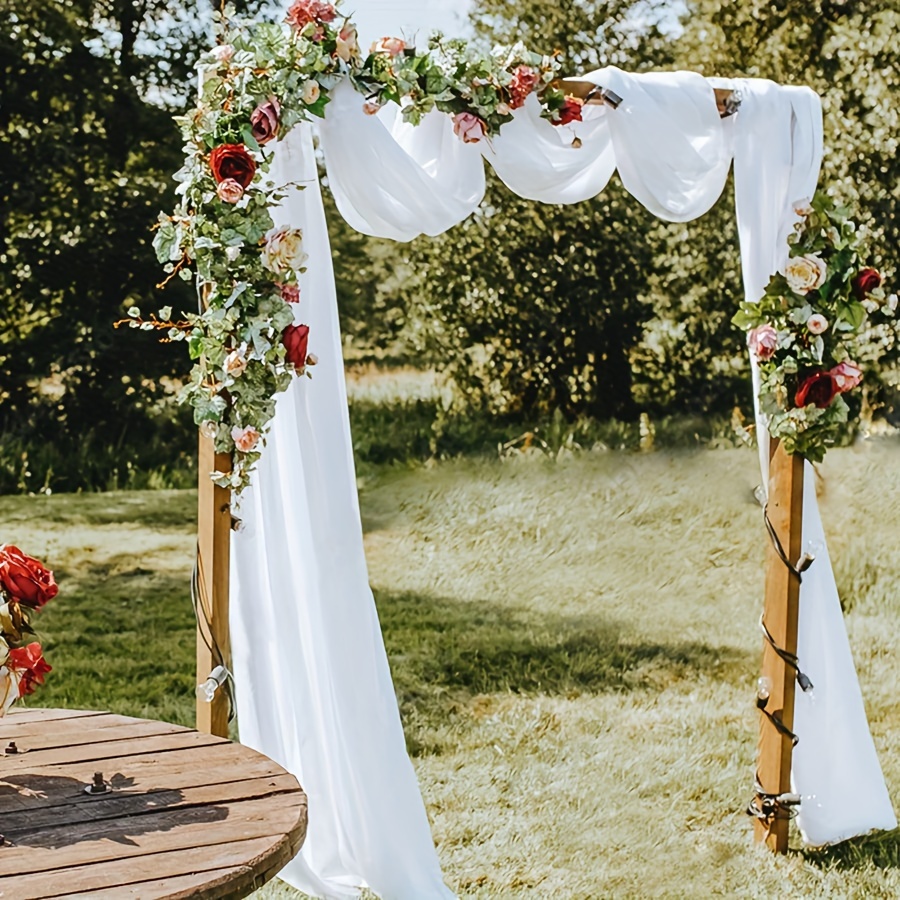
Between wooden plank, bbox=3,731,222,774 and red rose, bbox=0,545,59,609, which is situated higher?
red rose, bbox=0,545,59,609

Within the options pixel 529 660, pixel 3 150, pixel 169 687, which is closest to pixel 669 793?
pixel 529 660

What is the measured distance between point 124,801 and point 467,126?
1.75 m

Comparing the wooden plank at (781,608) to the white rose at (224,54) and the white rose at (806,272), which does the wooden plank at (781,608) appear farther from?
the white rose at (224,54)

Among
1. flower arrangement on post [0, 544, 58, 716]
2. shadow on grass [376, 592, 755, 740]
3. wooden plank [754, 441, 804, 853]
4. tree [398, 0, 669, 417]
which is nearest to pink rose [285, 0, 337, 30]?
flower arrangement on post [0, 544, 58, 716]

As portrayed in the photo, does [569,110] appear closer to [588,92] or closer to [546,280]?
[588,92]

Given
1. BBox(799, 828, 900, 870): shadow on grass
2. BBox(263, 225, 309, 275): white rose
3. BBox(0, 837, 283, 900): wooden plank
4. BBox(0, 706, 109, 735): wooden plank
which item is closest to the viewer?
BBox(0, 837, 283, 900): wooden plank

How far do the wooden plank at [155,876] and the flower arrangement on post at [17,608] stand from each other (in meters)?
0.33

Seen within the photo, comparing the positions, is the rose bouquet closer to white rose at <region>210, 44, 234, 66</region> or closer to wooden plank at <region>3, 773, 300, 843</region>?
white rose at <region>210, 44, 234, 66</region>

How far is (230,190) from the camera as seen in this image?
2744 mm

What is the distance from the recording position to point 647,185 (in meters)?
3.41

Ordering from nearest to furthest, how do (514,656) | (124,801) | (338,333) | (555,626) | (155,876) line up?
(155,876), (124,801), (338,333), (514,656), (555,626)

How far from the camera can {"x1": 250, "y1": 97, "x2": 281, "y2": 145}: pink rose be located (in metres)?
2.80

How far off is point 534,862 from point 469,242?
364 cm

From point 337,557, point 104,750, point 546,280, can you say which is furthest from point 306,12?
point 546,280
